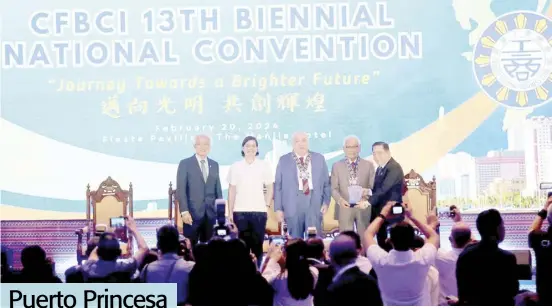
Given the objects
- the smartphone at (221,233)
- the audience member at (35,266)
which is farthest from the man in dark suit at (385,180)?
the audience member at (35,266)

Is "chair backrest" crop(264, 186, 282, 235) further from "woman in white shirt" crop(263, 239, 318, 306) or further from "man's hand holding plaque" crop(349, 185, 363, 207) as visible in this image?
"woman in white shirt" crop(263, 239, 318, 306)

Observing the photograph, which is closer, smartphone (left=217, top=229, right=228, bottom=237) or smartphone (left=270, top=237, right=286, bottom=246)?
smartphone (left=270, top=237, right=286, bottom=246)

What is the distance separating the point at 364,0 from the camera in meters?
6.24

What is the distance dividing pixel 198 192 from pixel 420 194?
1.68 metres

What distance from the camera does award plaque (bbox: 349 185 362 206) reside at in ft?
21.3

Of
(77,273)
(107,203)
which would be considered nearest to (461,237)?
(77,273)

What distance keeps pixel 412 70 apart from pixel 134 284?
2557mm

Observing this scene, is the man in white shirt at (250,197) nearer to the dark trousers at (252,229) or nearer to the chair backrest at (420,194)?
the dark trousers at (252,229)

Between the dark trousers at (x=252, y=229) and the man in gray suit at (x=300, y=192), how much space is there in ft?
Answer: 0.51

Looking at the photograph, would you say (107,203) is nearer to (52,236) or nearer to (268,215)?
(52,236)

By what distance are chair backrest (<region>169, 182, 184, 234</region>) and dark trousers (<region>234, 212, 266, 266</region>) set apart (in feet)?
1.44

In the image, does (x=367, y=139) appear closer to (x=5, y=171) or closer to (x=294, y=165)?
(x=294, y=165)

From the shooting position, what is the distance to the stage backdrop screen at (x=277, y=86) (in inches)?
245

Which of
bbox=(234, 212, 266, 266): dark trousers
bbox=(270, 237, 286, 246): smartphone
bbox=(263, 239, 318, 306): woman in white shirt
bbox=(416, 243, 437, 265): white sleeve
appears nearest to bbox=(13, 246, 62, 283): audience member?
bbox=(263, 239, 318, 306): woman in white shirt
